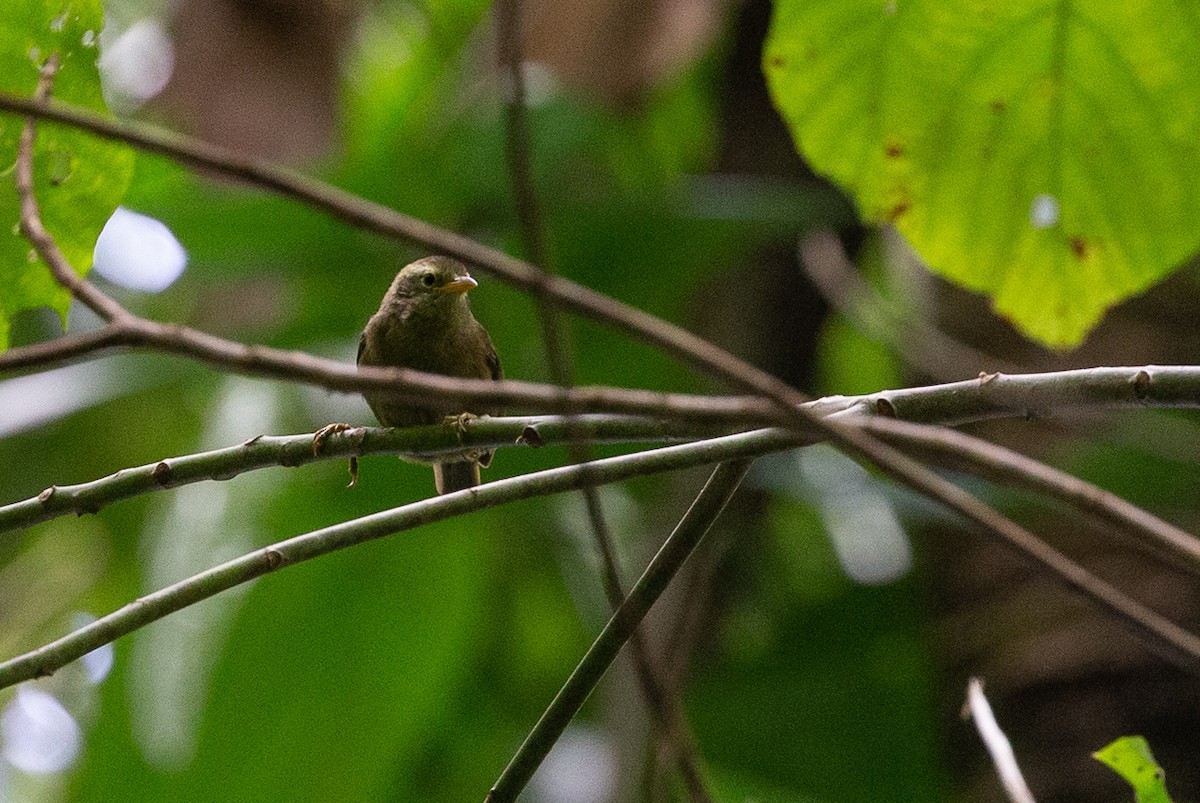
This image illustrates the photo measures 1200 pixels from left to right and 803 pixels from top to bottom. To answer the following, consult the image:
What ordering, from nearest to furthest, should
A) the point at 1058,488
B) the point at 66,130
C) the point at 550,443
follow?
the point at 1058,488 → the point at 550,443 → the point at 66,130

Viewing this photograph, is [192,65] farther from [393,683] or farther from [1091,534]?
[1091,534]

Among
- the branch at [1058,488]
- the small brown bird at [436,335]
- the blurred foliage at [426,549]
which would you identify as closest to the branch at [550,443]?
the branch at [1058,488]

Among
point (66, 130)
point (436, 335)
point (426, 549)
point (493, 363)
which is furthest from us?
point (426, 549)

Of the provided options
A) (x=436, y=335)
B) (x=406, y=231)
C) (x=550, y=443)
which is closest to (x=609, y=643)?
(x=550, y=443)

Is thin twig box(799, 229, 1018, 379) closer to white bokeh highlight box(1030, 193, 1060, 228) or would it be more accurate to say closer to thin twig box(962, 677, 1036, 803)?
white bokeh highlight box(1030, 193, 1060, 228)

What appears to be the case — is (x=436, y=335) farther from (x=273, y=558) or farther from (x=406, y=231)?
(x=406, y=231)

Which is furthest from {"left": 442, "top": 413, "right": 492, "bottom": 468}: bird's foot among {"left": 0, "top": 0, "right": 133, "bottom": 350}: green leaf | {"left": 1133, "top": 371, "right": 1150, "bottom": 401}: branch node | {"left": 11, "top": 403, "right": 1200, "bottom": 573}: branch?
{"left": 1133, "top": 371, "right": 1150, "bottom": 401}: branch node

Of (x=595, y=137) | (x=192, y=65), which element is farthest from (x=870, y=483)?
(x=192, y=65)
